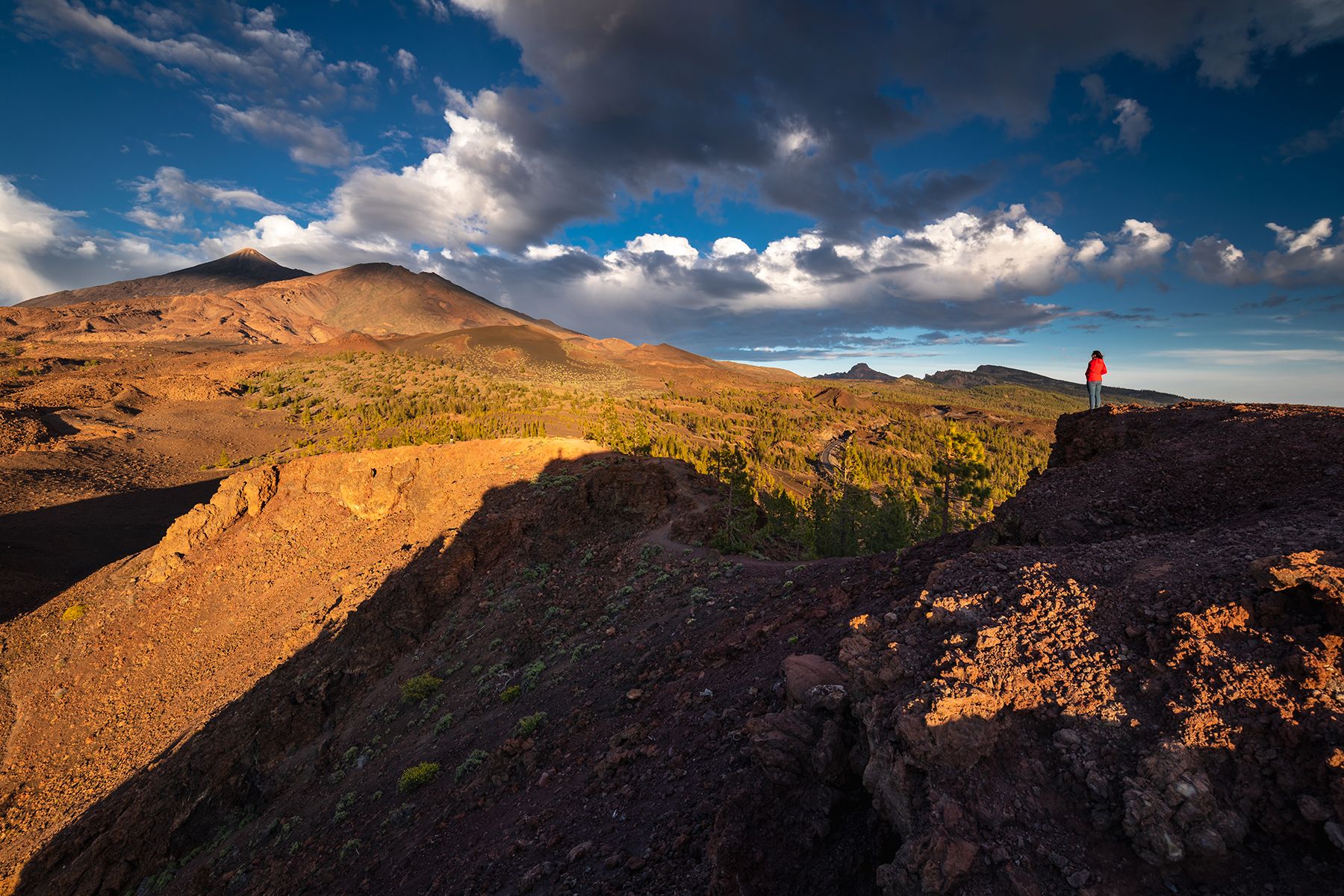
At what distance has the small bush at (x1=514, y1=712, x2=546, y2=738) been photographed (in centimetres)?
1153

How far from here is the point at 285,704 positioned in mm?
18141

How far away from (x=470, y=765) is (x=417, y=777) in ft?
5.02

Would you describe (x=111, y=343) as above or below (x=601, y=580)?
above

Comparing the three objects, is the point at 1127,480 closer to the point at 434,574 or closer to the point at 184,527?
the point at 434,574

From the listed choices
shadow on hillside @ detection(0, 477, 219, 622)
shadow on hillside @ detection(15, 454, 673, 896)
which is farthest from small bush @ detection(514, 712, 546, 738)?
shadow on hillside @ detection(0, 477, 219, 622)

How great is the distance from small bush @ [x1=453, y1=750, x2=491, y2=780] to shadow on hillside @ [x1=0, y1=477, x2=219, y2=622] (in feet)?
114

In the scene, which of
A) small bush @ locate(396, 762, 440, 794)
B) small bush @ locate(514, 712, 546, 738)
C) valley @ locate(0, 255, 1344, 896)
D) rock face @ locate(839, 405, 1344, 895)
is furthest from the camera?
small bush @ locate(396, 762, 440, 794)

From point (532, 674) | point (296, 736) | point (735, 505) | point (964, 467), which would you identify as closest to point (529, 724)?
point (532, 674)

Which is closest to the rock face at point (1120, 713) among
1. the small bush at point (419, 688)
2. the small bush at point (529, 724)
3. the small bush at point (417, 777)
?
the small bush at point (529, 724)

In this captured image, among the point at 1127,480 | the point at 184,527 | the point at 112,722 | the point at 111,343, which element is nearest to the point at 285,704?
the point at 112,722

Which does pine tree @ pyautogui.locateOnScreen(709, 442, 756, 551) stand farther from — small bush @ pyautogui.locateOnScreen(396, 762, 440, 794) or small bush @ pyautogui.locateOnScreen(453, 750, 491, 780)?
small bush @ pyautogui.locateOnScreen(396, 762, 440, 794)

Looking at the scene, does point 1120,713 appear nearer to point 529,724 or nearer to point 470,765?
point 529,724

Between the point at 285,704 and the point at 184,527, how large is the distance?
1678cm

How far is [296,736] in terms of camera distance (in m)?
17.6
